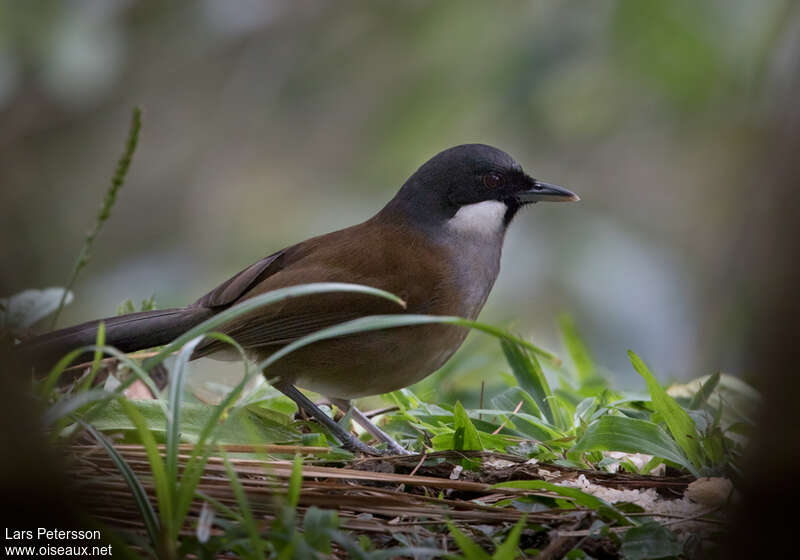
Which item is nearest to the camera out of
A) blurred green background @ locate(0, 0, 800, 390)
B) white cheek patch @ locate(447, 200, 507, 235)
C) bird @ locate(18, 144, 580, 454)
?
bird @ locate(18, 144, 580, 454)

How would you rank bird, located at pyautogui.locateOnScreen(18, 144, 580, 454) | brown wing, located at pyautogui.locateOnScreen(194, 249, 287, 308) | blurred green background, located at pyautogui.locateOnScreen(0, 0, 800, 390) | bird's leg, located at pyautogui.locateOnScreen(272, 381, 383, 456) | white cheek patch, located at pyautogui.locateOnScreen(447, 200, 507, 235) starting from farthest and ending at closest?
blurred green background, located at pyautogui.locateOnScreen(0, 0, 800, 390)
white cheek patch, located at pyautogui.locateOnScreen(447, 200, 507, 235)
brown wing, located at pyautogui.locateOnScreen(194, 249, 287, 308)
bird, located at pyautogui.locateOnScreen(18, 144, 580, 454)
bird's leg, located at pyautogui.locateOnScreen(272, 381, 383, 456)

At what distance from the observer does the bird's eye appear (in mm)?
4164

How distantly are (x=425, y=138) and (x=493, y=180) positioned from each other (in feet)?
6.50

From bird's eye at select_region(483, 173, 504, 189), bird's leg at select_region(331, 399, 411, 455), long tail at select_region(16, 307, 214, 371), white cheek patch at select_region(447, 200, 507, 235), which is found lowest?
bird's leg at select_region(331, 399, 411, 455)

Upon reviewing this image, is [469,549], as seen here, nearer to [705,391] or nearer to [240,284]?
[705,391]

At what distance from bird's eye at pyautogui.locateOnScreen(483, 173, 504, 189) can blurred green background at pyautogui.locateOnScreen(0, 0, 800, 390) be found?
905 mm

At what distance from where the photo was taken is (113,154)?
28.8 feet

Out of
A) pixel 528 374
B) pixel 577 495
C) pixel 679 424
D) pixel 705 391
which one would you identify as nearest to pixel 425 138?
pixel 528 374

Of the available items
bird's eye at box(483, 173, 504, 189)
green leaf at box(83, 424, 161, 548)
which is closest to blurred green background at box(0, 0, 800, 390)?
bird's eye at box(483, 173, 504, 189)

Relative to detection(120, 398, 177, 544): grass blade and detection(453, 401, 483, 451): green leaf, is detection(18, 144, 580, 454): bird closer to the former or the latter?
detection(453, 401, 483, 451): green leaf

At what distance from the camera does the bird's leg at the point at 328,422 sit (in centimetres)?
307

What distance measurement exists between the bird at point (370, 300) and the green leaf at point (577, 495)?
2.79 feet

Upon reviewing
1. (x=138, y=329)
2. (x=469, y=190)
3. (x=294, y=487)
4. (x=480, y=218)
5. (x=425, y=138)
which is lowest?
(x=294, y=487)

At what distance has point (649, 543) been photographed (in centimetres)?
211
